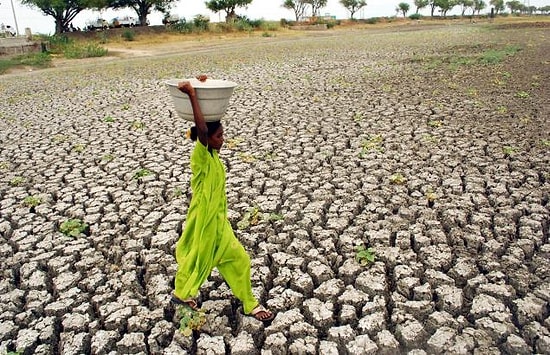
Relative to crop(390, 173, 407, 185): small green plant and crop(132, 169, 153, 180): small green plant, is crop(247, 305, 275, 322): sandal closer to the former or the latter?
crop(390, 173, 407, 185): small green plant

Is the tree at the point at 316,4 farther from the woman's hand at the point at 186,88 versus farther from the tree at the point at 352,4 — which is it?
the woman's hand at the point at 186,88

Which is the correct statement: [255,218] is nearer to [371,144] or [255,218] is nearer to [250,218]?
[250,218]

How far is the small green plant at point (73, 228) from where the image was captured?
3.60 m

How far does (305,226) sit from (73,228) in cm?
193

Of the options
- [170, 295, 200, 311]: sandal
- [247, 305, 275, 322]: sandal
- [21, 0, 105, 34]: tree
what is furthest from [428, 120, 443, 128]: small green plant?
[21, 0, 105, 34]: tree

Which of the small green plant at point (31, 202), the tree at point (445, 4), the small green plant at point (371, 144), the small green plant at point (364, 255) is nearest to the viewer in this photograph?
the small green plant at point (364, 255)

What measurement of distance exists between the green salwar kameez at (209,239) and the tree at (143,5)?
34822mm

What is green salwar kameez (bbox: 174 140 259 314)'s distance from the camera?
2411 mm

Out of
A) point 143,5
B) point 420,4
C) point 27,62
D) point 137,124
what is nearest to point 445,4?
point 420,4

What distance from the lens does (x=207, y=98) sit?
2.25 metres

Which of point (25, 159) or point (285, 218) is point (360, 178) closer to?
point (285, 218)

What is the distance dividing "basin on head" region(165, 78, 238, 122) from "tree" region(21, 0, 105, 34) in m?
32.8

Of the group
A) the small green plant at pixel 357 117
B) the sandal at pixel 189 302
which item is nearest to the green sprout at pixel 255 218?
the sandal at pixel 189 302

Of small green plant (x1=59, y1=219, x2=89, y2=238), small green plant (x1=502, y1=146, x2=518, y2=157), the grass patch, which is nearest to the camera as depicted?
small green plant (x1=59, y1=219, x2=89, y2=238)
